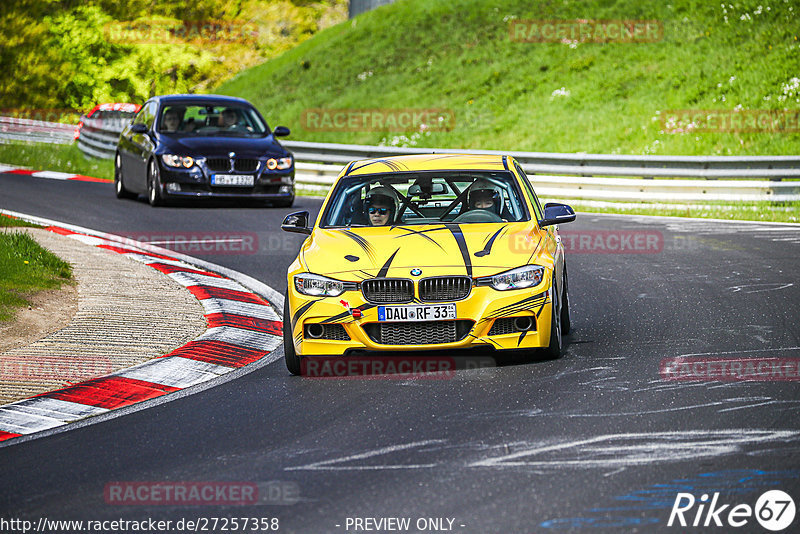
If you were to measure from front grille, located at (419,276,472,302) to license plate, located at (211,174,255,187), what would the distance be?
35.7ft

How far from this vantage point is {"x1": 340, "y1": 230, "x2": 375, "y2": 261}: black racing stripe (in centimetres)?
824

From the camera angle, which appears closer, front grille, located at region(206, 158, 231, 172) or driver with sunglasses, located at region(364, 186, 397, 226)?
driver with sunglasses, located at region(364, 186, 397, 226)

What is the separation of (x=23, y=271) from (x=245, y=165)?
291 inches

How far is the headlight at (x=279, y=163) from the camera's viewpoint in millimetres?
18594

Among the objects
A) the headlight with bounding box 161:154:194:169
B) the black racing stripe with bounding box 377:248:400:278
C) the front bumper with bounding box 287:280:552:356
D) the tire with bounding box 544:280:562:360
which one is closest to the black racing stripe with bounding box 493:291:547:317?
the front bumper with bounding box 287:280:552:356

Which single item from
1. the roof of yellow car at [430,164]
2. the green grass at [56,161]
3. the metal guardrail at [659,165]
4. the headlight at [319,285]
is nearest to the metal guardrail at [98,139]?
the green grass at [56,161]

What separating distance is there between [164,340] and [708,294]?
5.06m

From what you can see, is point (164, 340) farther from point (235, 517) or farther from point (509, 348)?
point (235, 517)

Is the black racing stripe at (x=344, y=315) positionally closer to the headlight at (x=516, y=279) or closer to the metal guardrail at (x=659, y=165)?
the headlight at (x=516, y=279)

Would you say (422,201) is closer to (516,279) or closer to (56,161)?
(516,279)

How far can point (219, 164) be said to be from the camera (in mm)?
18312

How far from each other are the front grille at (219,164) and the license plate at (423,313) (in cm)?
1092

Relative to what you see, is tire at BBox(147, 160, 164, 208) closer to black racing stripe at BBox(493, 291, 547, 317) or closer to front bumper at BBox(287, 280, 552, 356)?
front bumper at BBox(287, 280, 552, 356)

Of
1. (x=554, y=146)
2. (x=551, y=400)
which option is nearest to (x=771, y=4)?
(x=554, y=146)
